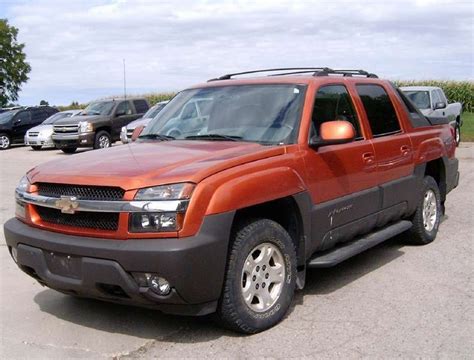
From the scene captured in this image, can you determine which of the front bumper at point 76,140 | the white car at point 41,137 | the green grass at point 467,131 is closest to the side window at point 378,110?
the front bumper at point 76,140

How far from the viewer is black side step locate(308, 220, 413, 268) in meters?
4.72

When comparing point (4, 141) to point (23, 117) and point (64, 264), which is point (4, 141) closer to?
point (23, 117)

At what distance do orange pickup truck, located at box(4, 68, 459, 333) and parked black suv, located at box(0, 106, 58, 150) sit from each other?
69.5 ft

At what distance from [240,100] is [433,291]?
2.29m

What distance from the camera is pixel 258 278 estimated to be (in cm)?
417

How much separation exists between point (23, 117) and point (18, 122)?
44 cm

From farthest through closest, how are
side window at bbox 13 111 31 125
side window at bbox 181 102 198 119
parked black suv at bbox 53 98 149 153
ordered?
side window at bbox 13 111 31 125 → parked black suv at bbox 53 98 149 153 → side window at bbox 181 102 198 119

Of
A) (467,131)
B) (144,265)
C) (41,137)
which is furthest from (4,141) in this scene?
(144,265)

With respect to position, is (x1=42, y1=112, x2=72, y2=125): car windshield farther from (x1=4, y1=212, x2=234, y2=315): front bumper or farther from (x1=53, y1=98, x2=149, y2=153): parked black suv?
(x1=4, y1=212, x2=234, y2=315): front bumper

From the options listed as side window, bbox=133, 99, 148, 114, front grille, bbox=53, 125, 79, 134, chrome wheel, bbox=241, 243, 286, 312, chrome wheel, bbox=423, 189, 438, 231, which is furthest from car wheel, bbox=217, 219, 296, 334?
side window, bbox=133, 99, 148, 114

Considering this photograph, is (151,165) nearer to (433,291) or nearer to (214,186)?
(214,186)

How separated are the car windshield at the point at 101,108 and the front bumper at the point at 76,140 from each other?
4.49 feet

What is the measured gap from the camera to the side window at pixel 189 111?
533 cm

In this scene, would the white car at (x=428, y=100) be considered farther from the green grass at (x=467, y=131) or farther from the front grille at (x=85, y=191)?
the front grille at (x=85, y=191)
